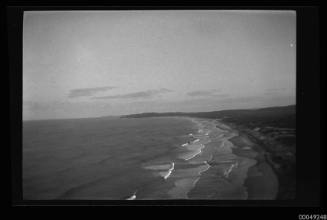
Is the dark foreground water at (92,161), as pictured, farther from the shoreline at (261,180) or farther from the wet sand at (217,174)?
the shoreline at (261,180)

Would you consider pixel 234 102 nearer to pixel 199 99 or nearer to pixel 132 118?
pixel 199 99

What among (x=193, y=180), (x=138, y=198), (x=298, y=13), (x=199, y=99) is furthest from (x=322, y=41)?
(x=138, y=198)

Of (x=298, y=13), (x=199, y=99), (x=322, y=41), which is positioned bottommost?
(x=199, y=99)

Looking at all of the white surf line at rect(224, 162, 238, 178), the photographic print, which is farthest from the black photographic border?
the white surf line at rect(224, 162, 238, 178)

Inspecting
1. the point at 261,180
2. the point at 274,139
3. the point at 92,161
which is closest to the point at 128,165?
the point at 92,161

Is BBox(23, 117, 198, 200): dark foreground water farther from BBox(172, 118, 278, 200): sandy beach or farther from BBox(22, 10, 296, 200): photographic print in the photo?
BBox(172, 118, 278, 200): sandy beach

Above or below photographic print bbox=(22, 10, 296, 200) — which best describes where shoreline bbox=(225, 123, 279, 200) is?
below
